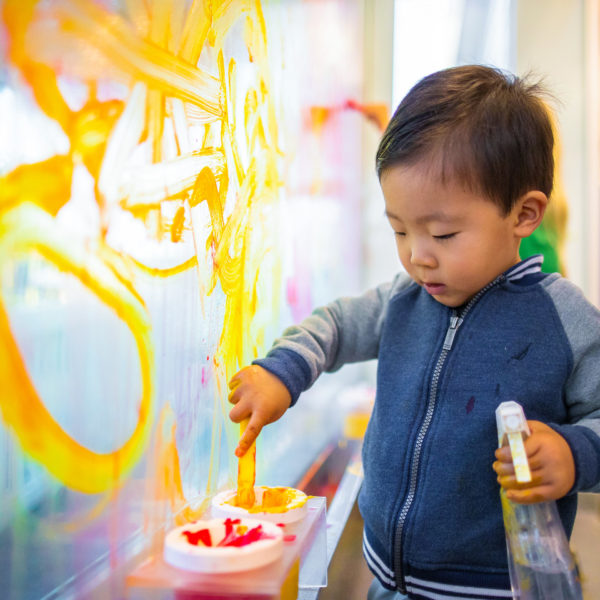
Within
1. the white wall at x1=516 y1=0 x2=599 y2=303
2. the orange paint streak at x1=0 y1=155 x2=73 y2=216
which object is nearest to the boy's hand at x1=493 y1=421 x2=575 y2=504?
the orange paint streak at x1=0 y1=155 x2=73 y2=216

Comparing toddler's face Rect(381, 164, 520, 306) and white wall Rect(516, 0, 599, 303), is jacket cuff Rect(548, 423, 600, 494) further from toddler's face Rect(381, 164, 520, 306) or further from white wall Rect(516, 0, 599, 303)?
white wall Rect(516, 0, 599, 303)

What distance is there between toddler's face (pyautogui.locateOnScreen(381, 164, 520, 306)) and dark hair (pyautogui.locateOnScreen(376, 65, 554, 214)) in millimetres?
11

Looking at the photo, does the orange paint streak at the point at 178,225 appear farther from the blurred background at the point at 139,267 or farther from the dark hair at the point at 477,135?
the dark hair at the point at 477,135

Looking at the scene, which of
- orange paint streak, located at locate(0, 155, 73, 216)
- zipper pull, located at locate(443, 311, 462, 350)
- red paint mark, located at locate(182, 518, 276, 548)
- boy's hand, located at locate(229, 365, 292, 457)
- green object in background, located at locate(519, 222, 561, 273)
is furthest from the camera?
green object in background, located at locate(519, 222, 561, 273)

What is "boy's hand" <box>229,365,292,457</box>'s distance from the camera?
22.9 inches

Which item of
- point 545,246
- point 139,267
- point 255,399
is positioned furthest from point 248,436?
point 545,246

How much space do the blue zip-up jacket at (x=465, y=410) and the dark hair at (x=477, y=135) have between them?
107mm

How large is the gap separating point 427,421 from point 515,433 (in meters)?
0.17

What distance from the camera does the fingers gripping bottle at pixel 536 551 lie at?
55 cm

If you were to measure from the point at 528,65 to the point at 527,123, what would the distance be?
1.28 m

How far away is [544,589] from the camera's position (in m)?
0.55

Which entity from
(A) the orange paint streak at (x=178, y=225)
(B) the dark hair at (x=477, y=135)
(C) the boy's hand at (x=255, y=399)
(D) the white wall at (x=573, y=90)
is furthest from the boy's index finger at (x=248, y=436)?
(D) the white wall at (x=573, y=90)

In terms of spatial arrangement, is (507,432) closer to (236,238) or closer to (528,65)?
(236,238)

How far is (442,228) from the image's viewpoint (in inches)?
24.5
